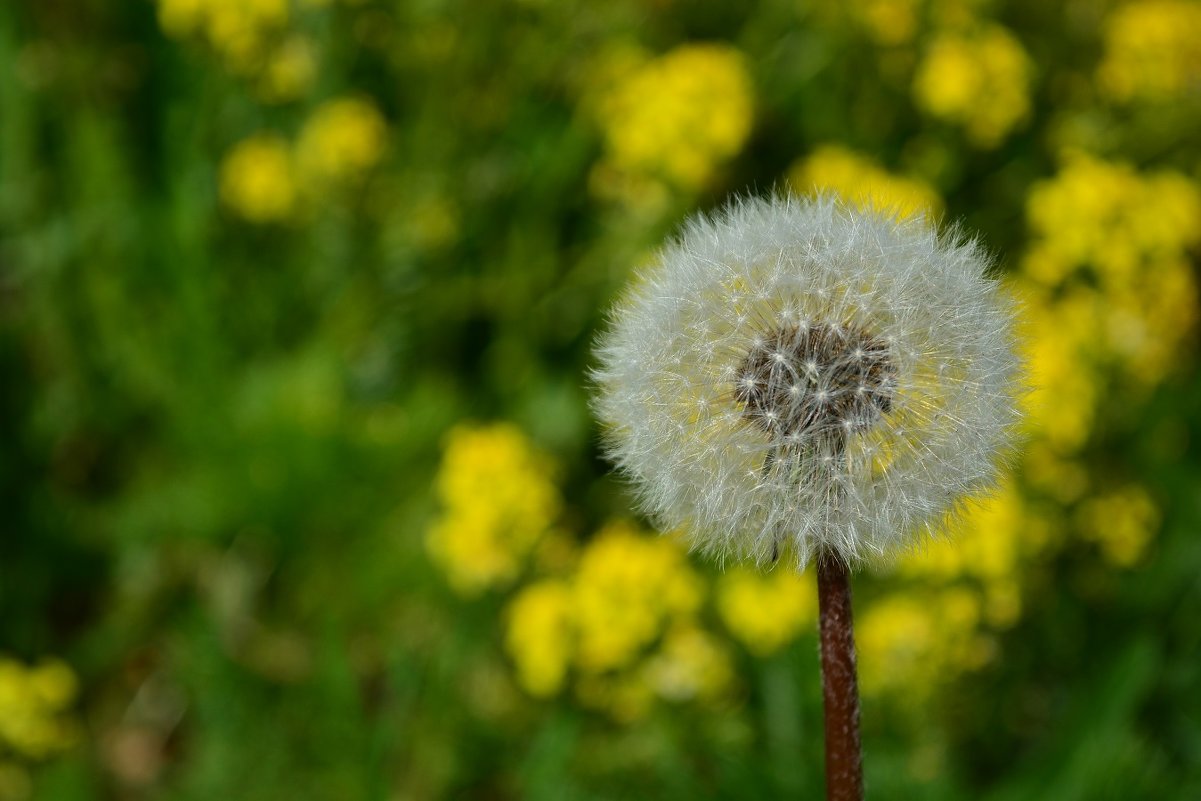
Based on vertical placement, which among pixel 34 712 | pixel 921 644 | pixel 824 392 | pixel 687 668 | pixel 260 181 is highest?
pixel 824 392

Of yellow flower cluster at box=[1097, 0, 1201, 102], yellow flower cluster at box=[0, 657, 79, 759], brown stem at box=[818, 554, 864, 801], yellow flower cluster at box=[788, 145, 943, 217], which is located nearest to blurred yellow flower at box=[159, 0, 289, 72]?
yellow flower cluster at box=[788, 145, 943, 217]

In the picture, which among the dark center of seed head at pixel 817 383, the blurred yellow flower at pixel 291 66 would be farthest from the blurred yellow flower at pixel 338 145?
the dark center of seed head at pixel 817 383

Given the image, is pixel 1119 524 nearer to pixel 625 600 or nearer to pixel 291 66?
pixel 625 600

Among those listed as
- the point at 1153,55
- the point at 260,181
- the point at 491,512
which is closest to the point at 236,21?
the point at 260,181

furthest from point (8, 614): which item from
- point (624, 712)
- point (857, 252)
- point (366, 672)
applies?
point (857, 252)

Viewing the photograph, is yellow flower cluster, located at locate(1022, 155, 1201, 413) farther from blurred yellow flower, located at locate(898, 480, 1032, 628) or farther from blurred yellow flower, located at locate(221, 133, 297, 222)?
blurred yellow flower, located at locate(221, 133, 297, 222)

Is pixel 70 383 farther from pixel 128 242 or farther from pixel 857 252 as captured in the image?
pixel 857 252
